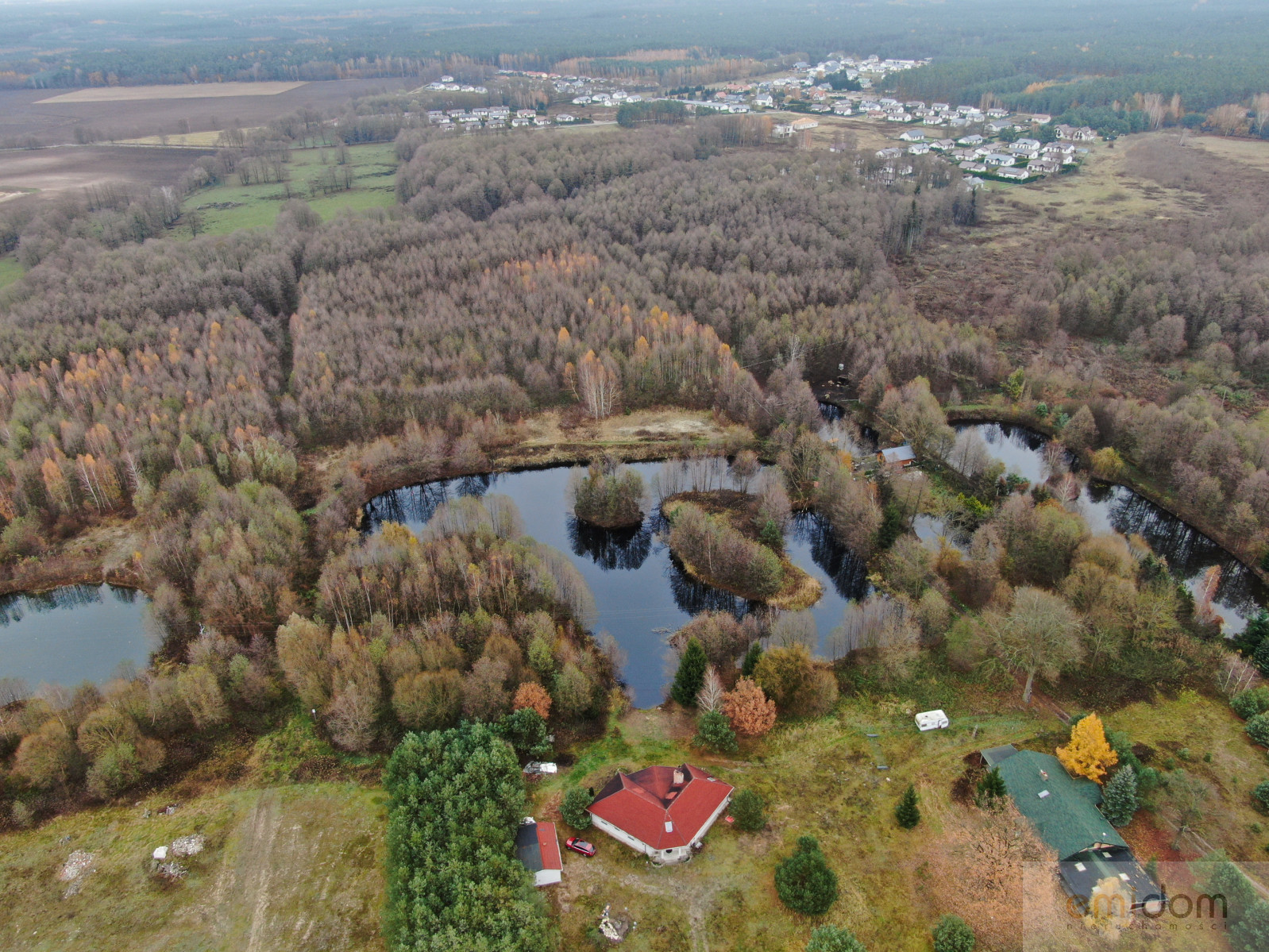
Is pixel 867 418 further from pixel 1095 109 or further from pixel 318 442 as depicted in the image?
pixel 1095 109

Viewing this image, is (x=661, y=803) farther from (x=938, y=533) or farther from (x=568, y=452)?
(x=568, y=452)

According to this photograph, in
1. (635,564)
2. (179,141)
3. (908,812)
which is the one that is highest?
(179,141)

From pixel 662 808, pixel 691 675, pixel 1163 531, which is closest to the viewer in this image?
pixel 662 808

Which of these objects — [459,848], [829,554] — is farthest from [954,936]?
[829,554]

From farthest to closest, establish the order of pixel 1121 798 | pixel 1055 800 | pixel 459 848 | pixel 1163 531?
1. pixel 1163 531
2. pixel 1055 800
3. pixel 1121 798
4. pixel 459 848

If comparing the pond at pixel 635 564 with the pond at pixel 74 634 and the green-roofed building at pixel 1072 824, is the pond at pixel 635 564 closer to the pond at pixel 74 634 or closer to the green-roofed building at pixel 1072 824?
the green-roofed building at pixel 1072 824

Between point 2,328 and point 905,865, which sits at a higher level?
point 2,328

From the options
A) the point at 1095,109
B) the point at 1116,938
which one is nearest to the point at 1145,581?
the point at 1116,938

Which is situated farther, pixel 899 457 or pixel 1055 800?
pixel 899 457
